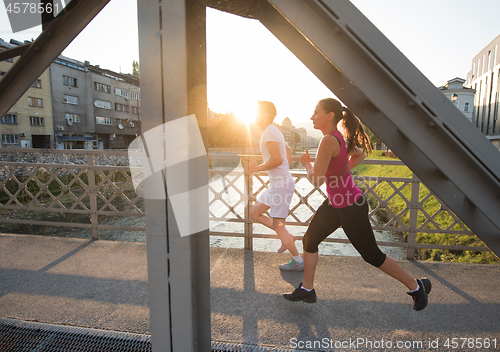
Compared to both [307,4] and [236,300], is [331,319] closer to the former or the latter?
[236,300]

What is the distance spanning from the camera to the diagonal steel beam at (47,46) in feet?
5.16

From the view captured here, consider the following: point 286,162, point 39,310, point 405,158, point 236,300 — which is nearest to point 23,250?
point 39,310

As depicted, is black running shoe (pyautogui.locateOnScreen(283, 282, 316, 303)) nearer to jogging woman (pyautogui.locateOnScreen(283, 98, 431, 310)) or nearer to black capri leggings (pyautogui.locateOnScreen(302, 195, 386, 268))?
jogging woman (pyautogui.locateOnScreen(283, 98, 431, 310))

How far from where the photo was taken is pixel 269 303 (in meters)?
2.85

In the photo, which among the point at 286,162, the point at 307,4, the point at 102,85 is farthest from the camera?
the point at 102,85

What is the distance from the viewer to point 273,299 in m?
2.93

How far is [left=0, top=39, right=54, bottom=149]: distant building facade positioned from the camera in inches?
1214

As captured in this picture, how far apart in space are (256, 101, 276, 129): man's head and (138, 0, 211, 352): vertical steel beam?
180 centimetres

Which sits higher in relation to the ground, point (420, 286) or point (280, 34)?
point (280, 34)

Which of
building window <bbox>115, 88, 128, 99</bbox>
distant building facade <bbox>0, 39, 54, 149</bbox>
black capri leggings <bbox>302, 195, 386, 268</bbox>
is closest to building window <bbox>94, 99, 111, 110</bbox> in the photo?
building window <bbox>115, 88, 128, 99</bbox>

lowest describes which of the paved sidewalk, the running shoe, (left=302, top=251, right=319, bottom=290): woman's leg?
the paved sidewalk

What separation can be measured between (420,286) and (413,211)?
71.7 inches

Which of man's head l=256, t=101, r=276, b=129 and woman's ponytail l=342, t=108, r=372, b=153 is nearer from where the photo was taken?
woman's ponytail l=342, t=108, r=372, b=153

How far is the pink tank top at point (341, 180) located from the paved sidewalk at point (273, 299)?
1126mm
